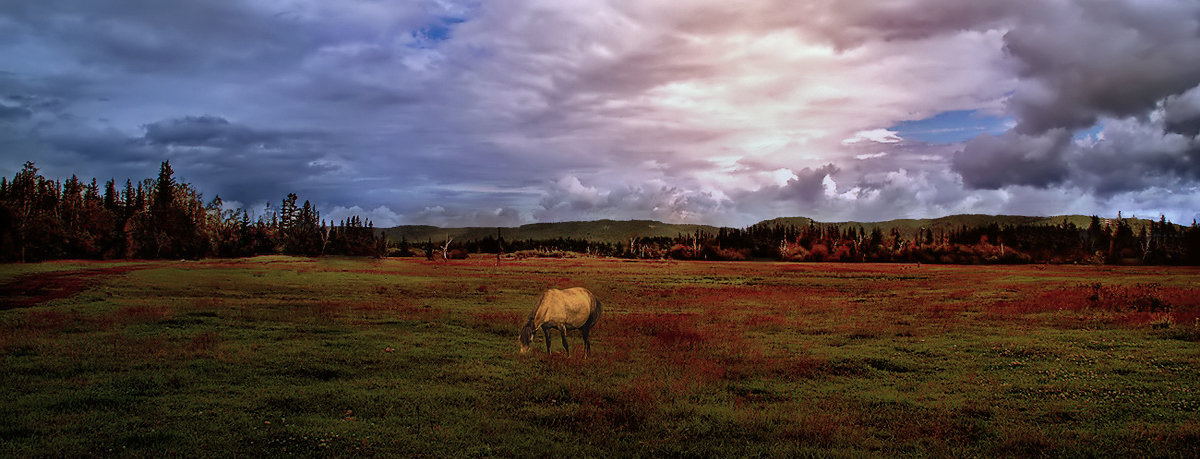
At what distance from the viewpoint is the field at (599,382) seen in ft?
41.3

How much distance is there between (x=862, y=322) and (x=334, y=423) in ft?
92.2

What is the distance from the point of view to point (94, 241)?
108m

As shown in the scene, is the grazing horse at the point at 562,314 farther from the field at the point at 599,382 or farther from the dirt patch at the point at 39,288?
the dirt patch at the point at 39,288

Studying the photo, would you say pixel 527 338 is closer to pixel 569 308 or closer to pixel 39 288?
pixel 569 308

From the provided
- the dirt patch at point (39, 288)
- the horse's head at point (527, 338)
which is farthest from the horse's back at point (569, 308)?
the dirt patch at point (39, 288)

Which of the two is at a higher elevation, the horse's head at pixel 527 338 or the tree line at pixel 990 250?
the tree line at pixel 990 250

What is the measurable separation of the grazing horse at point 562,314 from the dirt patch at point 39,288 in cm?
3378

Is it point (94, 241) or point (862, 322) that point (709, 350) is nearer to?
point (862, 322)

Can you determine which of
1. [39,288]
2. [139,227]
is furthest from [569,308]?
[139,227]

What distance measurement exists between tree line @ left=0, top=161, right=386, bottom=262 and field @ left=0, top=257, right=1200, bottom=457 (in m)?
86.5

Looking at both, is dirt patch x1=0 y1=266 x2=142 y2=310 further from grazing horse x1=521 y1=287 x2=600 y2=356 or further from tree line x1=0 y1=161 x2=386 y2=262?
tree line x1=0 y1=161 x2=386 y2=262

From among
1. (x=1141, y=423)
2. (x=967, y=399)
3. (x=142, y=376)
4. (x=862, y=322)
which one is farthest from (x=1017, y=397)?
(x=142, y=376)

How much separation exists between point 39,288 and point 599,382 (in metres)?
46.5

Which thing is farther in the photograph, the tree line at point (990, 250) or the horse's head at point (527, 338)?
the tree line at point (990, 250)
